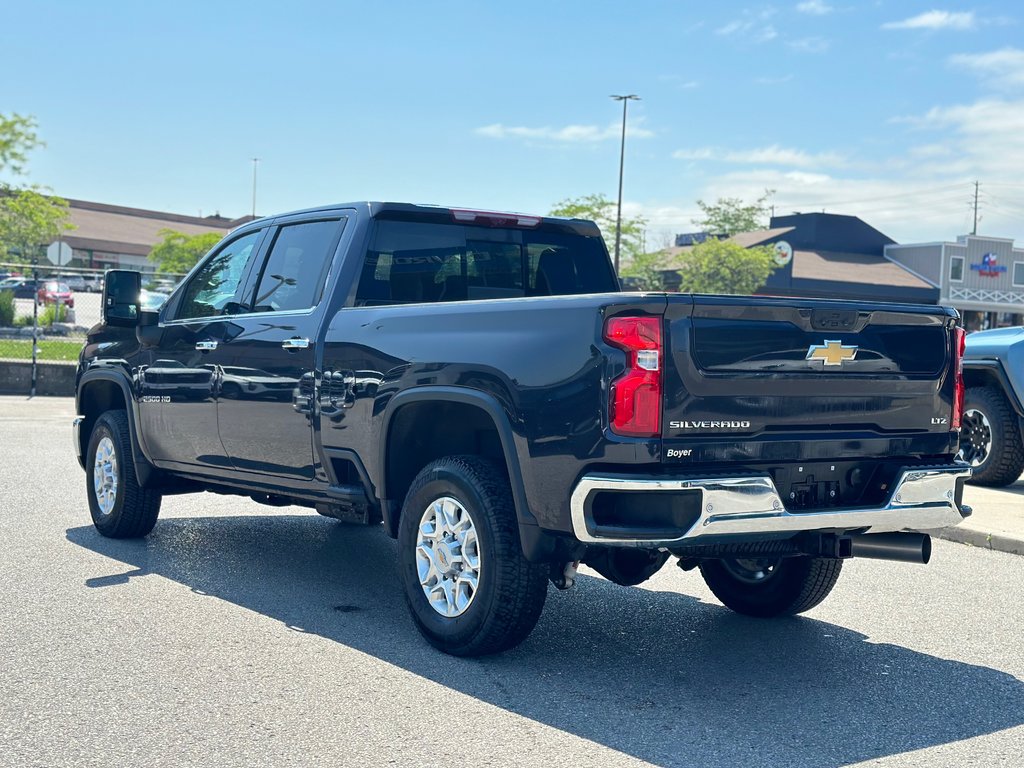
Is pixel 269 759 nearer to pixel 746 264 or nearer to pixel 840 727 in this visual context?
pixel 840 727

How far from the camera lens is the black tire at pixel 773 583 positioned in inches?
235

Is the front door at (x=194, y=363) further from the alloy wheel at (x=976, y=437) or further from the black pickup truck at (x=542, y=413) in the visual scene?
the alloy wheel at (x=976, y=437)

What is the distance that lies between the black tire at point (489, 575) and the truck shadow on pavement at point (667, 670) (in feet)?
0.39

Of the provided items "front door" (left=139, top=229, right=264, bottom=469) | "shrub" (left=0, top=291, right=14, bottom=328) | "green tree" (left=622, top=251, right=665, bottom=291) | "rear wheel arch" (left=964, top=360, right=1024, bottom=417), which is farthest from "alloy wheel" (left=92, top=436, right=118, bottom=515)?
"green tree" (left=622, top=251, right=665, bottom=291)

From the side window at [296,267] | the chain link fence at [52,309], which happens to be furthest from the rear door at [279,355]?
the chain link fence at [52,309]

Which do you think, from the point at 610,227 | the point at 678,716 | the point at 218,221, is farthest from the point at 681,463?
the point at 218,221

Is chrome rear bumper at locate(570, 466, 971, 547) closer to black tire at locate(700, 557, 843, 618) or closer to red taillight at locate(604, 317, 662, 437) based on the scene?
red taillight at locate(604, 317, 662, 437)

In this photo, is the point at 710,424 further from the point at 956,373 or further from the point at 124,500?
the point at 124,500

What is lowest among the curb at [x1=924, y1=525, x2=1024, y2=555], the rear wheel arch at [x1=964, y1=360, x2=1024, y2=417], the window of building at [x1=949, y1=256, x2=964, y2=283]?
the curb at [x1=924, y1=525, x2=1024, y2=555]

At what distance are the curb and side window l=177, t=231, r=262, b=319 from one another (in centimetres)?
476

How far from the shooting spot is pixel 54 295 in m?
28.7

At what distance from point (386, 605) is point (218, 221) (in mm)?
117931

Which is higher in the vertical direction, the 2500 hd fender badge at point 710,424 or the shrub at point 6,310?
the 2500 hd fender badge at point 710,424

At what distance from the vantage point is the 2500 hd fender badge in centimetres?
457
